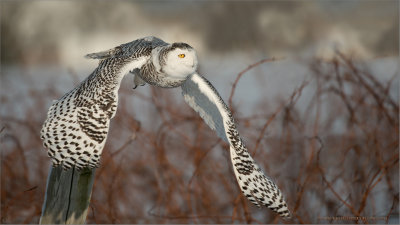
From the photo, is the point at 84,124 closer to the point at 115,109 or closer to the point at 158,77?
the point at 115,109

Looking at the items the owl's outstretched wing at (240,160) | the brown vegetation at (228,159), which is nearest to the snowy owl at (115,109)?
the owl's outstretched wing at (240,160)

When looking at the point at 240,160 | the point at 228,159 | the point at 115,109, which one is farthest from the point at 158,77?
the point at 228,159

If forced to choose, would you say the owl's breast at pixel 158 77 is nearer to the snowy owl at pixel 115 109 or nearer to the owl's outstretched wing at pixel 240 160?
the snowy owl at pixel 115 109

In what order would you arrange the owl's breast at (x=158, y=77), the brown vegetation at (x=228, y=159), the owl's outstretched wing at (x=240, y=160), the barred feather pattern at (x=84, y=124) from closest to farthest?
1. the barred feather pattern at (x=84, y=124)
2. the owl's breast at (x=158, y=77)
3. the owl's outstretched wing at (x=240, y=160)
4. the brown vegetation at (x=228, y=159)

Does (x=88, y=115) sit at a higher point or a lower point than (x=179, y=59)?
lower

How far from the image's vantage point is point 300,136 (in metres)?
4.20

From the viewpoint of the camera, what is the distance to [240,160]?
2.43 m

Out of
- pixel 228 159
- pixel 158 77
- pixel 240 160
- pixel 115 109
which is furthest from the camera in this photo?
pixel 228 159

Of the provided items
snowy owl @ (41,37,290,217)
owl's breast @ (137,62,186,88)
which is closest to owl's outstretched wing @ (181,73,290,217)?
snowy owl @ (41,37,290,217)

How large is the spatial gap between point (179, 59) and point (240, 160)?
0.65 meters

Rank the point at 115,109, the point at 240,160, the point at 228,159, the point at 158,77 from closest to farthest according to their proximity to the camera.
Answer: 1. the point at 115,109
2. the point at 158,77
3. the point at 240,160
4. the point at 228,159

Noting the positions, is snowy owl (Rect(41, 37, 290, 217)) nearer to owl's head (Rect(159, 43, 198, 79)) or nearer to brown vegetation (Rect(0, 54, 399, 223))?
owl's head (Rect(159, 43, 198, 79))

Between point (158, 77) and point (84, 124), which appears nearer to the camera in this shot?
point (84, 124)

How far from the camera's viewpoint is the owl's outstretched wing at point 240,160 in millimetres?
2416
